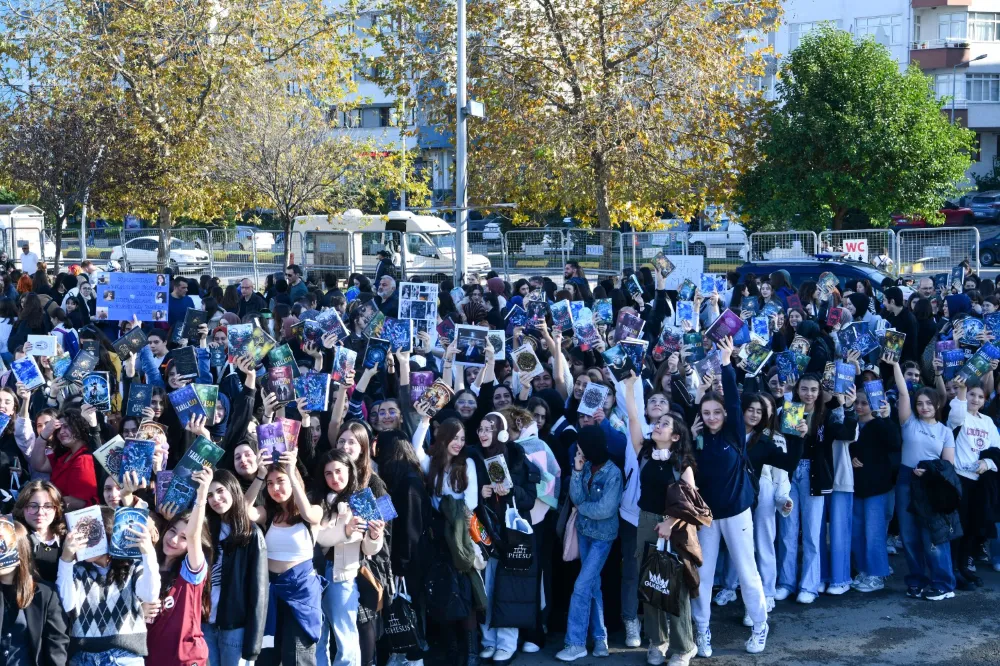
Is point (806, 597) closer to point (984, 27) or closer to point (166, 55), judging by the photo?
point (166, 55)

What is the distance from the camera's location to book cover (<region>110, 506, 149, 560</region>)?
5.72m

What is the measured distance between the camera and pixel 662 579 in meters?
7.20

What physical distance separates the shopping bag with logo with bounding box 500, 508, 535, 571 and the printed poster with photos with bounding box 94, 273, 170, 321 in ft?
21.2

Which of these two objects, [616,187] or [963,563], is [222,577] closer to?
[963,563]

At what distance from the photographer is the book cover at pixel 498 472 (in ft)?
24.4

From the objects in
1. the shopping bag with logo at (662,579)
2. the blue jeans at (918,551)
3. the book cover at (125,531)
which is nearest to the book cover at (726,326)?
the blue jeans at (918,551)

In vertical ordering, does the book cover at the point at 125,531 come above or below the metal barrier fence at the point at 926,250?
below

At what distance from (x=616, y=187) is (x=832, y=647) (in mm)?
16588

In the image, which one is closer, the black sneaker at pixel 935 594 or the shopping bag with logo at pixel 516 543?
the shopping bag with logo at pixel 516 543

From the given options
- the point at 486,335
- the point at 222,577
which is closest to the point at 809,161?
the point at 486,335

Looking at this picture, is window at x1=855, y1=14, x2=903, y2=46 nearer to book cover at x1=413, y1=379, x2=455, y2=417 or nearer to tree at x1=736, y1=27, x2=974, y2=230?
tree at x1=736, y1=27, x2=974, y2=230

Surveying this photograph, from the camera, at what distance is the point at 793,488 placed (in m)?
8.79

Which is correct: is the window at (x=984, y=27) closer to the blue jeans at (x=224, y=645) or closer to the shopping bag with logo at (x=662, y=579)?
the shopping bag with logo at (x=662, y=579)

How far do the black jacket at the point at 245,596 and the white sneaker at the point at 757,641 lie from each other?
341cm
